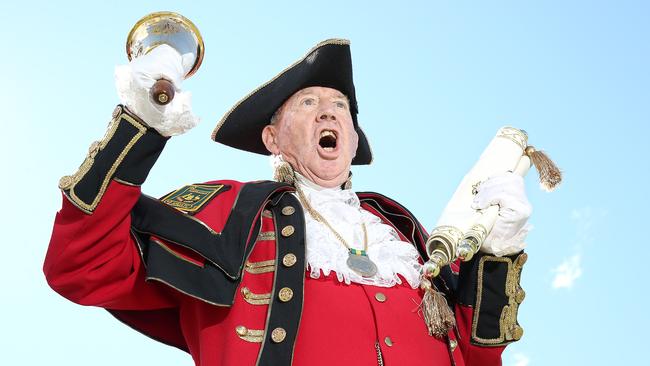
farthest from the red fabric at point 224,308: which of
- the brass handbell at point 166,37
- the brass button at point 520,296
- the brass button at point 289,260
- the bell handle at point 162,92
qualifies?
the brass handbell at point 166,37

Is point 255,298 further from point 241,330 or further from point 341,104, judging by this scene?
point 341,104

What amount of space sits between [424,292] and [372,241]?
0.39 meters

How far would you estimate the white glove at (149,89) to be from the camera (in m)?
3.96

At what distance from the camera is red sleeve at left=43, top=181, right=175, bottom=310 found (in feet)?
13.1

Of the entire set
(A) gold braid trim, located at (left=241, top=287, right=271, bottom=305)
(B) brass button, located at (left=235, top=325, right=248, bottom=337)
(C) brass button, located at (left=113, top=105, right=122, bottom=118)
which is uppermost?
(C) brass button, located at (left=113, top=105, right=122, bottom=118)

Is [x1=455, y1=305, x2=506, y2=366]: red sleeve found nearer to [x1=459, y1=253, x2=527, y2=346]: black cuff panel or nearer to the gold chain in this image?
[x1=459, y1=253, x2=527, y2=346]: black cuff panel

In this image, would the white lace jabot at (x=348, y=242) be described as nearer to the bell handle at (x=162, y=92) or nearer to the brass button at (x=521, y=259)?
the brass button at (x=521, y=259)

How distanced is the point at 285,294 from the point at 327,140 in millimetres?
1348

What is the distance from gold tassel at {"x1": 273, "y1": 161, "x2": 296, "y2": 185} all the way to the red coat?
0.45 metres

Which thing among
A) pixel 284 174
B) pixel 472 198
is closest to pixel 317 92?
pixel 284 174

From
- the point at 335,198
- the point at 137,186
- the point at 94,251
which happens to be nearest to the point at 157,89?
the point at 137,186

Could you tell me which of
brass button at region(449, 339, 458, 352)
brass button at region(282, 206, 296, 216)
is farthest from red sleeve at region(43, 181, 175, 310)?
brass button at region(449, 339, 458, 352)

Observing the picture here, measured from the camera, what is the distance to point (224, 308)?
444 cm

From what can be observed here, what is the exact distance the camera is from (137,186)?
13.4ft
